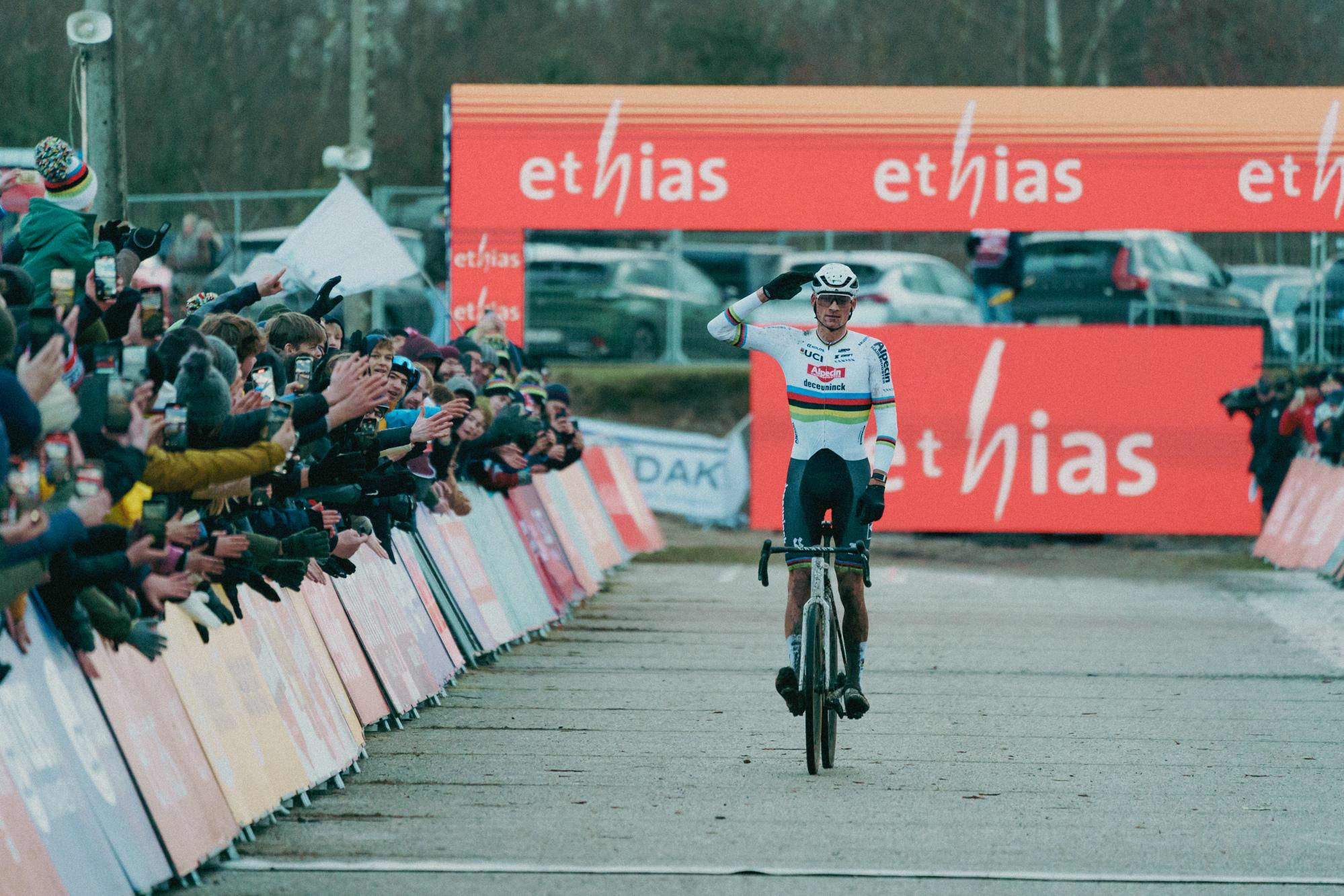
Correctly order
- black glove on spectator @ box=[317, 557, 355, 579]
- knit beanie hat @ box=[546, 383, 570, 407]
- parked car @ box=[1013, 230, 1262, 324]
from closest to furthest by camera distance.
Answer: black glove on spectator @ box=[317, 557, 355, 579], knit beanie hat @ box=[546, 383, 570, 407], parked car @ box=[1013, 230, 1262, 324]

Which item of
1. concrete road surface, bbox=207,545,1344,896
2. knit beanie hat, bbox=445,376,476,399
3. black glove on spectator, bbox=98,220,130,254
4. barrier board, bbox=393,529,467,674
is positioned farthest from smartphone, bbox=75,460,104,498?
knit beanie hat, bbox=445,376,476,399

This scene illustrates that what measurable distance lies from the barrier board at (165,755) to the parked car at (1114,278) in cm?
2271

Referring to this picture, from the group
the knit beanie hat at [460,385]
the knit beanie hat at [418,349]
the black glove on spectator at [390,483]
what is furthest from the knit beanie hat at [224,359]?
the knit beanie hat at [418,349]

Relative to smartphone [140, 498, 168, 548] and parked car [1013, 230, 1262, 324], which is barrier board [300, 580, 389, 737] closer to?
smartphone [140, 498, 168, 548]

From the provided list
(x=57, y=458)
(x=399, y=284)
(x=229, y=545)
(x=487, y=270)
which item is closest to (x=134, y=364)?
(x=57, y=458)

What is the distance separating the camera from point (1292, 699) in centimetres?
1305

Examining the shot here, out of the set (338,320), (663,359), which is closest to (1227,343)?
(663,359)

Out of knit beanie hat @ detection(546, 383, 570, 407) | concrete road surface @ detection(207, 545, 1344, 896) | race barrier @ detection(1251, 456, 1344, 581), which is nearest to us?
concrete road surface @ detection(207, 545, 1344, 896)

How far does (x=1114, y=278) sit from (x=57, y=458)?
25766mm

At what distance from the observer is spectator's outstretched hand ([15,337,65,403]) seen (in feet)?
21.6

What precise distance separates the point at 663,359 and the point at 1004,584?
10183mm

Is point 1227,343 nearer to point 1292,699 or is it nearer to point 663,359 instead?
point 663,359

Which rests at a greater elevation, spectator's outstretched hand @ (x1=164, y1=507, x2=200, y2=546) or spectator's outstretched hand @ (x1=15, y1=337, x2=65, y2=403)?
spectator's outstretched hand @ (x1=15, y1=337, x2=65, y2=403)

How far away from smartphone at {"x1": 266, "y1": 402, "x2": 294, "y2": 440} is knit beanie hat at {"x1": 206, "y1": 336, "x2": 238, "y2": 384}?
0.73ft
